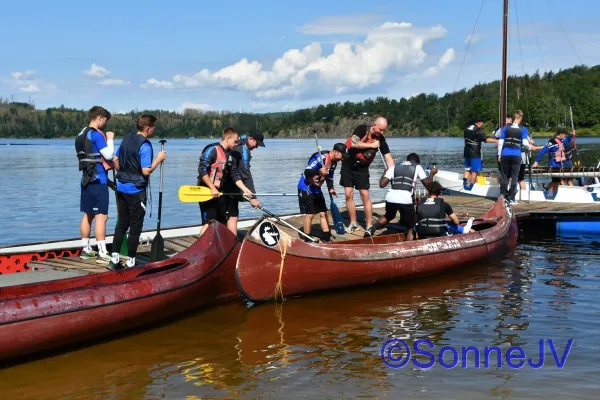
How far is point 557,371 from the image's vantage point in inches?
273

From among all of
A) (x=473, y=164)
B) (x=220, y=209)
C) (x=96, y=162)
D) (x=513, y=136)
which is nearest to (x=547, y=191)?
(x=473, y=164)

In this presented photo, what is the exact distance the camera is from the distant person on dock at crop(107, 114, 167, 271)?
891cm

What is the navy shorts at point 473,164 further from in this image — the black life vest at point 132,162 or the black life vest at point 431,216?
the black life vest at point 132,162

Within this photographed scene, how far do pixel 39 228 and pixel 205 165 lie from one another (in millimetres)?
12890

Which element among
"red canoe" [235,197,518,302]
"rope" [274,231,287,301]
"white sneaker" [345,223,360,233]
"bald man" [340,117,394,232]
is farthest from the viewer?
"white sneaker" [345,223,360,233]

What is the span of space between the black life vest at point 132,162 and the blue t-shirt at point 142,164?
0.04 meters

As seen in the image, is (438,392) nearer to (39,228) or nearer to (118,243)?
(118,243)

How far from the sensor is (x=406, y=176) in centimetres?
1109

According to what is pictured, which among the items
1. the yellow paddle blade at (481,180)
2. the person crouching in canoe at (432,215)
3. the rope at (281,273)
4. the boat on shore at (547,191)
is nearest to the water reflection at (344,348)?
the rope at (281,273)

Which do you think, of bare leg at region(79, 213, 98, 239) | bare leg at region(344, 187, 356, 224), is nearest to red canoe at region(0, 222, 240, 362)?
bare leg at region(79, 213, 98, 239)

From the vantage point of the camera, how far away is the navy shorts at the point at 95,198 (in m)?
9.24

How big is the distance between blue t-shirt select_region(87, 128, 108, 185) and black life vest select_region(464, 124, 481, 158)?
1072 centimetres

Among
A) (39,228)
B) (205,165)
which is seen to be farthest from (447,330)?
(39,228)

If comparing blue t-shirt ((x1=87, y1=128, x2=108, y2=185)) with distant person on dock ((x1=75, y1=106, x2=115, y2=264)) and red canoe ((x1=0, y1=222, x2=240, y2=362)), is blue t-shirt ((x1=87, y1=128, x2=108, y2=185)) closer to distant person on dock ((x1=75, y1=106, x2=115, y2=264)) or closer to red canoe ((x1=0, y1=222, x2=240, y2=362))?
distant person on dock ((x1=75, y1=106, x2=115, y2=264))
